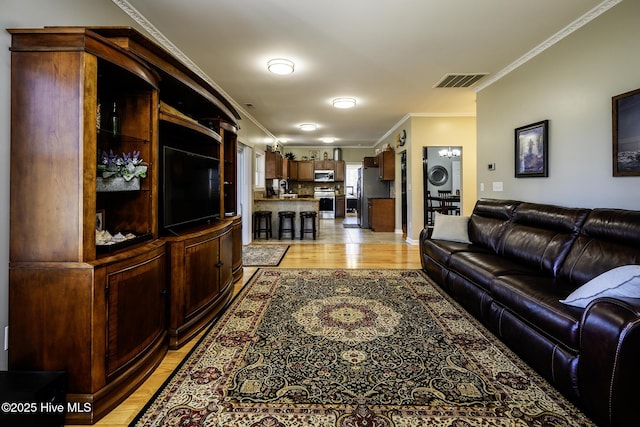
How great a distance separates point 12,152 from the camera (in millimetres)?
1595

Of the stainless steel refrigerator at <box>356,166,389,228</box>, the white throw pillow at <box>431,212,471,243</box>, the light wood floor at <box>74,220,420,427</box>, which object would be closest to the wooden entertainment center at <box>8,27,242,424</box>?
the light wood floor at <box>74,220,420,427</box>

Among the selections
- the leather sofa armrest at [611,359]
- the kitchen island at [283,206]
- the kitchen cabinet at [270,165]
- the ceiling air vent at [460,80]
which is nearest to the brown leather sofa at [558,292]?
the leather sofa armrest at [611,359]

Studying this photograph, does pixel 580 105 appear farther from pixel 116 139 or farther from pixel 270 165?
pixel 270 165

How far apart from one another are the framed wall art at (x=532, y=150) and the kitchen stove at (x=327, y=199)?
27.0ft

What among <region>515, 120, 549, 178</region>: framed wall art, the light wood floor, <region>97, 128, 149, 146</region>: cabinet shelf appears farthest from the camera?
<region>515, 120, 549, 178</region>: framed wall art

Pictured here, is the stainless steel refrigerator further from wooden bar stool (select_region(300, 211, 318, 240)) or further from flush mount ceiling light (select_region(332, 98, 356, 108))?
flush mount ceiling light (select_region(332, 98, 356, 108))

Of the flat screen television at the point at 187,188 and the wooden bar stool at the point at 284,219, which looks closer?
A: the flat screen television at the point at 187,188

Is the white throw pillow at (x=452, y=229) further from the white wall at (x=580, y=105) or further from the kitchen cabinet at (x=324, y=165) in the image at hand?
the kitchen cabinet at (x=324, y=165)

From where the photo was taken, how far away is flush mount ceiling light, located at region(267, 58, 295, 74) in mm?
3885

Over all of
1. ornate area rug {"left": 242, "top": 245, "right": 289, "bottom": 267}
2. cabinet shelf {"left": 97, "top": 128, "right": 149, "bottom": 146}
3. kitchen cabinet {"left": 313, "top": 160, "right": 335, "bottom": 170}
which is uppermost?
kitchen cabinet {"left": 313, "top": 160, "right": 335, "bottom": 170}

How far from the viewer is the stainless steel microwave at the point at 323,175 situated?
11.6 meters

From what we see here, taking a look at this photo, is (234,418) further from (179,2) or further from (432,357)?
(179,2)

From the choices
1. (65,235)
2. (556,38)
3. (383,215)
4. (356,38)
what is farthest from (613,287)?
(383,215)

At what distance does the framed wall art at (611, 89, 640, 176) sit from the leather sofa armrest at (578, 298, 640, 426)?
5.38ft
